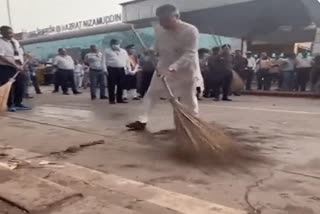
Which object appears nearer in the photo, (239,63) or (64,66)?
(64,66)

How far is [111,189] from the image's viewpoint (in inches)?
124

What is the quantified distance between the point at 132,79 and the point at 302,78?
6630 millimetres

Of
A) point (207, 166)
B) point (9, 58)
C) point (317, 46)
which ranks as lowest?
point (207, 166)

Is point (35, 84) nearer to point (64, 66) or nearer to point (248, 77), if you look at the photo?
point (64, 66)

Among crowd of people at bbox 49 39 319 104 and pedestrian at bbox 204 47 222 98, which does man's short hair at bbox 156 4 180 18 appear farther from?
pedestrian at bbox 204 47 222 98

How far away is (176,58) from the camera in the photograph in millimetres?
5312

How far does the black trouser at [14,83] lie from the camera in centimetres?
807

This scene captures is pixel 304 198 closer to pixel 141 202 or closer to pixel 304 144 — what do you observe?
pixel 141 202

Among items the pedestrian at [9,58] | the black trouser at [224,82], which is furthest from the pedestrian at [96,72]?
the pedestrian at [9,58]

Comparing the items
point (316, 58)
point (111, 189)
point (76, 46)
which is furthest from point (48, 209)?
point (76, 46)

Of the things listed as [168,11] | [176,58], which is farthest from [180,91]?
[168,11]

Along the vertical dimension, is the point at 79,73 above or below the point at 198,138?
above

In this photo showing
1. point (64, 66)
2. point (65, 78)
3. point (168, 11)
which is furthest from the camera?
point (65, 78)

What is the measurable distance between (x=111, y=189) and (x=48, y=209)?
21.2 inches
